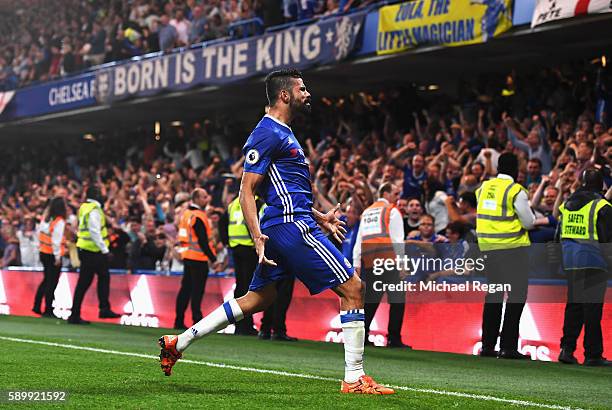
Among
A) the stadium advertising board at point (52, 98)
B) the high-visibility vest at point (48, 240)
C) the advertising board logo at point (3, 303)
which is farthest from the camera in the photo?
the stadium advertising board at point (52, 98)

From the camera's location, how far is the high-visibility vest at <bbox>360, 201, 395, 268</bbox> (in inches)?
532

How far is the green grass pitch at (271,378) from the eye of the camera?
23.6ft

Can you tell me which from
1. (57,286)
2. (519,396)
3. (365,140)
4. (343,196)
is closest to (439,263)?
(343,196)

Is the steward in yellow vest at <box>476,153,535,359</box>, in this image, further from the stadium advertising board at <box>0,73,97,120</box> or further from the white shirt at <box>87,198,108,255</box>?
the stadium advertising board at <box>0,73,97,120</box>

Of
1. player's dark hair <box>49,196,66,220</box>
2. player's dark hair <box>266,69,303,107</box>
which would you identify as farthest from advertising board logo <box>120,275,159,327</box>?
player's dark hair <box>266,69,303,107</box>

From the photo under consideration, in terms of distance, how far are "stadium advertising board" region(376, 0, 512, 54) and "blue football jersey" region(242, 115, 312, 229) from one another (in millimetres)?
9167

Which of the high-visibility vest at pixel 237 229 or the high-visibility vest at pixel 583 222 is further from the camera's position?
the high-visibility vest at pixel 237 229

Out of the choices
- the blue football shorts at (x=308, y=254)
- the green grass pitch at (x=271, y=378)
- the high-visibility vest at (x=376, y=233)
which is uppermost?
the high-visibility vest at (x=376, y=233)

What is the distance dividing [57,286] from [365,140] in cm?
591

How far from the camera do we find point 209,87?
23.0 metres

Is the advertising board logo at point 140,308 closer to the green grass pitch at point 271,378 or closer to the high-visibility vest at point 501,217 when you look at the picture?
the green grass pitch at point 271,378

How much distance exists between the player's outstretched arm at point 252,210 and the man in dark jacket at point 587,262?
4.95 meters

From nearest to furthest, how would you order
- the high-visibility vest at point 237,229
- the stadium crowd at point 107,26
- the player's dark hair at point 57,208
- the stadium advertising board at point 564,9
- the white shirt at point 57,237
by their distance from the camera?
the stadium advertising board at point 564,9, the high-visibility vest at point 237,229, the player's dark hair at point 57,208, the white shirt at point 57,237, the stadium crowd at point 107,26

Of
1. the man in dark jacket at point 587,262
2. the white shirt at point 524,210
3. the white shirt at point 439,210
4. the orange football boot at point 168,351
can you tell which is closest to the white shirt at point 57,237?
the white shirt at point 439,210
